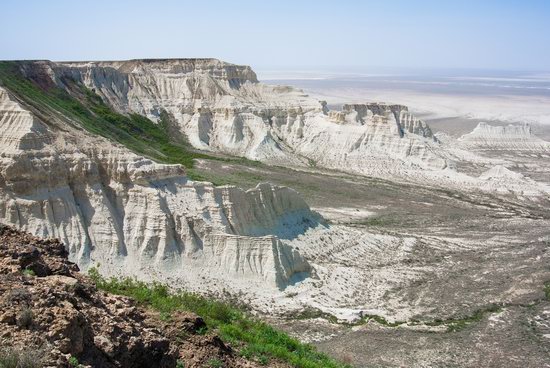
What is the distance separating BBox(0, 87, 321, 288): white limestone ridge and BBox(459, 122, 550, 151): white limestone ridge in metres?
70.0

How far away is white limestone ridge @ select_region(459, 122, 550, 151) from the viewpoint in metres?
91.9

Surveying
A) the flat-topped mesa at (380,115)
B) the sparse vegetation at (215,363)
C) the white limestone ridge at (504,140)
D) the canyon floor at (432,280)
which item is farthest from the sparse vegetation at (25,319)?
the white limestone ridge at (504,140)

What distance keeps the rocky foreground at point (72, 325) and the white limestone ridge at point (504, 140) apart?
282 feet

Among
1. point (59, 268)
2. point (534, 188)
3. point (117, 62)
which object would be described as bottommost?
point (534, 188)

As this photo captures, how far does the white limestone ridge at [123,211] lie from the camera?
2561 cm

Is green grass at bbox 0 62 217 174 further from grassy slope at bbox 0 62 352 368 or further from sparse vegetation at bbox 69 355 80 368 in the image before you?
sparse vegetation at bbox 69 355 80 368

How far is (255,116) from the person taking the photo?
79750mm

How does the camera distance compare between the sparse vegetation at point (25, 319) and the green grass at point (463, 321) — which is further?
the green grass at point (463, 321)

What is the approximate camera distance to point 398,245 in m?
36.6

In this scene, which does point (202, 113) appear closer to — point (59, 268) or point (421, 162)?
point (421, 162)

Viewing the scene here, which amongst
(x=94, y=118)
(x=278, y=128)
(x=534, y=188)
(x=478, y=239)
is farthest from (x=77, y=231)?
(x=278, y=128)

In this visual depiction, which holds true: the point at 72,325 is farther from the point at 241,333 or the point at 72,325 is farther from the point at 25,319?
the point at 241,333

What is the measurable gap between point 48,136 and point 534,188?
51529mm

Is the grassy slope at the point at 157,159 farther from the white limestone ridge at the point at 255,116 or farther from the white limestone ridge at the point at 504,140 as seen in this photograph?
the white limestone ridge at the point at 504,140
